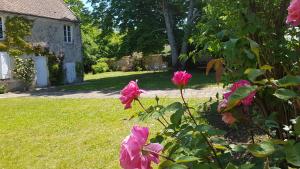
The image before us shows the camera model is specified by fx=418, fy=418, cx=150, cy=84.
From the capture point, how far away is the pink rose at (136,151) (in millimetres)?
1380

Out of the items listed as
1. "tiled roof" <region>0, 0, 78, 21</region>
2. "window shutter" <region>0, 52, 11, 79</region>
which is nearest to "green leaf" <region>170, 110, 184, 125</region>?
"window shutter" <region>0, 52, 11, 79</region>

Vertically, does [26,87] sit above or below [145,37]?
below

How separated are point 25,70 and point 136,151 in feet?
78.1

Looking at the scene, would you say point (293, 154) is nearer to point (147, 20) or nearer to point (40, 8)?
point (40, 8)

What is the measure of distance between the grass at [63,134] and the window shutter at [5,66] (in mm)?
7337

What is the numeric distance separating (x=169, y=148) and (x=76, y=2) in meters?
54.6

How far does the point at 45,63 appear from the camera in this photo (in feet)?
85.8

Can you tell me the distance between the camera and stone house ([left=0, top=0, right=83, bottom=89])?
23566 mm

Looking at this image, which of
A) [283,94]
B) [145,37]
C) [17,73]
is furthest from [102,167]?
[145,37]

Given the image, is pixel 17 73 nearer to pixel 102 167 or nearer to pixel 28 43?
pixel 28 43

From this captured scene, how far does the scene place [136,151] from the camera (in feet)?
4.58

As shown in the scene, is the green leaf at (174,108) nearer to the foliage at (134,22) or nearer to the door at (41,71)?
the door at (41,71)

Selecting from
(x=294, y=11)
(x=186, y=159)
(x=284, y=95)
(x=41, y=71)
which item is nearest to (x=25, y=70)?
(x=41, y=71)

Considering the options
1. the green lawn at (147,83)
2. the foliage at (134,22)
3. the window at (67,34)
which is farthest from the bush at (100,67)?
the window at (67,34)
